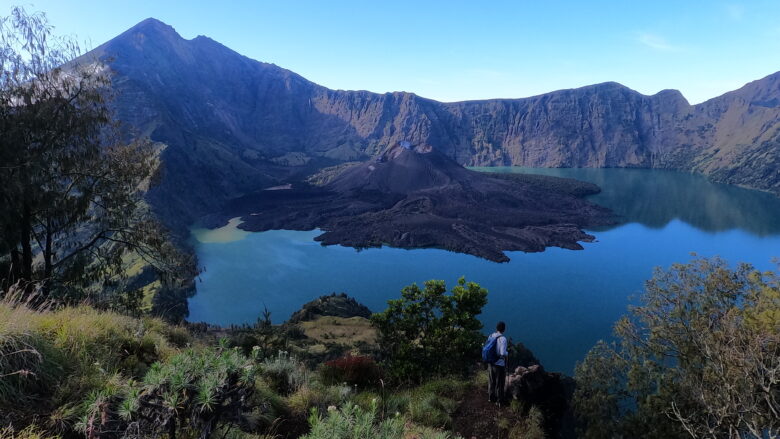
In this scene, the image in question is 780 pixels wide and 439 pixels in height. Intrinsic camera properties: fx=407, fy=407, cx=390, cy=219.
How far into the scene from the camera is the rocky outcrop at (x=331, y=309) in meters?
42.4

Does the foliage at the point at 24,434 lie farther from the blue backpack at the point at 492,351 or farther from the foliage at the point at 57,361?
the blue backpack at the point at 492,351

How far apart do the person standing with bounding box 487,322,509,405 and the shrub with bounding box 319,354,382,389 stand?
293 cm

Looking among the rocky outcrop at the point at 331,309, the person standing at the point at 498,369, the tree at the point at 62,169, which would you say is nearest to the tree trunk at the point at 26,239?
the tree at the point at 62,169

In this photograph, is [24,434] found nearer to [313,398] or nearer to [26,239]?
[313,398]

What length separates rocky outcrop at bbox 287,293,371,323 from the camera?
4238 centimetres

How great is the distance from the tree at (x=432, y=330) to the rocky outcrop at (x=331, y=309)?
90.6 ft

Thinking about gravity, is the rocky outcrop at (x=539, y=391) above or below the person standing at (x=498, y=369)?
below

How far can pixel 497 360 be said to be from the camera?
10.2 metres

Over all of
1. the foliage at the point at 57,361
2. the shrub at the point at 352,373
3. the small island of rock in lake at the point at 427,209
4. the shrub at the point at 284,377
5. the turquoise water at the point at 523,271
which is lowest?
the turquoise water at the point at 523,271

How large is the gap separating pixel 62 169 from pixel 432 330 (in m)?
13.9

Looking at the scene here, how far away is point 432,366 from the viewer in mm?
14969

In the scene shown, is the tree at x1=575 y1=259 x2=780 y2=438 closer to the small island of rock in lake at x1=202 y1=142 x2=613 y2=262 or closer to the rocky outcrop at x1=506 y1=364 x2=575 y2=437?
→ the rocky outcrop at x1=506 y1=364 x2=575 y2=437

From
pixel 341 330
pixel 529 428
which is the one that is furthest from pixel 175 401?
pixel 341 330

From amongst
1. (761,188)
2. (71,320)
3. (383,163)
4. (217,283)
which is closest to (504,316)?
(217,283)
